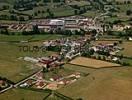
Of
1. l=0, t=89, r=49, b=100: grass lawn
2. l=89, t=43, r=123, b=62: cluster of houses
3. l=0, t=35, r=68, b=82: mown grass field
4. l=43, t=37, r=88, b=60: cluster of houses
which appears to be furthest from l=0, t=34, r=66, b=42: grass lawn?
l=0, t=89, r=49, b=100: grass lawn

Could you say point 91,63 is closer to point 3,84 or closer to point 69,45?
point 69,45

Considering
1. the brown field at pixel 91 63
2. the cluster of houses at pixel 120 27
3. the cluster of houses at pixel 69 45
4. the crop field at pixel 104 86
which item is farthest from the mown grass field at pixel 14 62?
the cluster of houses at pixel 120 27

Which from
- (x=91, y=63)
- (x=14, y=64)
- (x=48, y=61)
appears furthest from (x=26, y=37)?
(x=91, y=63)

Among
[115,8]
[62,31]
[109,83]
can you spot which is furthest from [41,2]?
[109,83]

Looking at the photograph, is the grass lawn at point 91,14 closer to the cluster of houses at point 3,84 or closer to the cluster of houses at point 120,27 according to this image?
the cluster of houses at point 120,27

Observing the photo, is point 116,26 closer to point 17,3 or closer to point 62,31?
point 62,31

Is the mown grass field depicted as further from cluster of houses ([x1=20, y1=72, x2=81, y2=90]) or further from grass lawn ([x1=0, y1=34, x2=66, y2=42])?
cluster of houses ([x1=20, y1=72, x2=81, y2=90])
